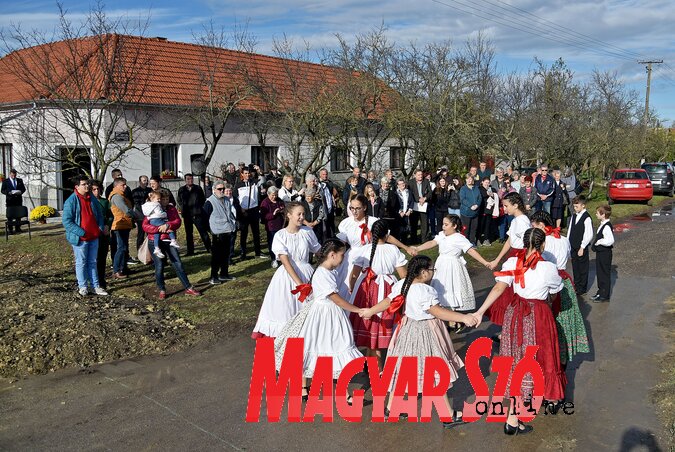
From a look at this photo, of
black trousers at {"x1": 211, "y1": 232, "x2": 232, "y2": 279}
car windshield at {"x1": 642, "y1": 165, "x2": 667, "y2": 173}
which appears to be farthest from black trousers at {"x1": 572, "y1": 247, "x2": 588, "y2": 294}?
car windshield at {"x1": 642, "y1": 165, "x2": 667, "y2": 173}

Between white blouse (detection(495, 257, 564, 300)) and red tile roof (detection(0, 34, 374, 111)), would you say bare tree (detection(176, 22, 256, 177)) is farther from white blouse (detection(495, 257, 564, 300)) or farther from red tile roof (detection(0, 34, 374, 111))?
white blouse (detection(495, 257, 564, 300))

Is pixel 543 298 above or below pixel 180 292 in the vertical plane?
above

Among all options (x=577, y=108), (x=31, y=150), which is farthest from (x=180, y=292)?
(x=577, y=108)

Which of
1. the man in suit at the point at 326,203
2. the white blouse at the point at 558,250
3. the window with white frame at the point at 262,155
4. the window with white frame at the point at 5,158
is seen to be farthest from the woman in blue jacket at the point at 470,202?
the window with white frame at the point at 5,158

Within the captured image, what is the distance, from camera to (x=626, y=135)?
34469mm

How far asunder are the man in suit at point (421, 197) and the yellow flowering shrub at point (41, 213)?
34.5ft

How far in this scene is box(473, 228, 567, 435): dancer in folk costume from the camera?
17.8 feet

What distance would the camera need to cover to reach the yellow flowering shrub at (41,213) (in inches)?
719

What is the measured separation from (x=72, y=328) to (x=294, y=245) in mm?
3047

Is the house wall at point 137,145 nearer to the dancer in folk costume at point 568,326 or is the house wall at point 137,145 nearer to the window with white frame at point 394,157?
the window with white frame at point 394,157

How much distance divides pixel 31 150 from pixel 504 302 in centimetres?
1663

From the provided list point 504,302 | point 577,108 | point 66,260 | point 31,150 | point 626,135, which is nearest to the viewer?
point 504,302

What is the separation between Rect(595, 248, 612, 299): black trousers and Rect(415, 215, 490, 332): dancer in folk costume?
2.69 meters

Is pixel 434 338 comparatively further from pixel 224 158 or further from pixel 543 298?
pixel 224 158
